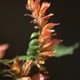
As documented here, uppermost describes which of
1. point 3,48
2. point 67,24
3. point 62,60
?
point 67,24

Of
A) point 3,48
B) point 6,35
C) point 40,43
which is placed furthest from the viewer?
point 6,35

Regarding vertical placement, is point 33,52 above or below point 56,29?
below

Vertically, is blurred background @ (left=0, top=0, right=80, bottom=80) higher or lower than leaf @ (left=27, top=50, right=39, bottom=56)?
higher

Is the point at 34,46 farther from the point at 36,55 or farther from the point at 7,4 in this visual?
the point at 7,4

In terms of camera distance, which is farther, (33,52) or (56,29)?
(56,29)

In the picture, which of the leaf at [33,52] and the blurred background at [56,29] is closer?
the leaf at [33,52]

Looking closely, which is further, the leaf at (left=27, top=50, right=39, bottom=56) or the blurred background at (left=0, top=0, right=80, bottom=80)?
the blurred background at (left=0, top=0, right=80, bottom=80)

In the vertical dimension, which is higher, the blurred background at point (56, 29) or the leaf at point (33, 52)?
the blurred background at point (56, 29)

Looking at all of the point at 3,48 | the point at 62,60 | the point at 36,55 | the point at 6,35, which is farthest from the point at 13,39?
the point at 3,48
